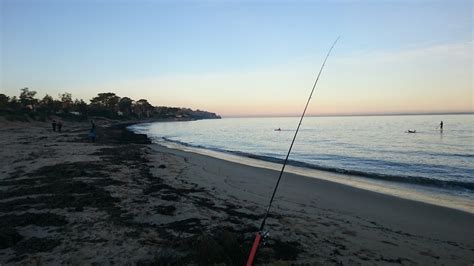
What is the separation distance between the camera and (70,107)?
8825 centimetres

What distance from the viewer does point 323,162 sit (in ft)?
70.2

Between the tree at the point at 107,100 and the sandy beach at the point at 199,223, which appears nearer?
the sandy beach at the point at 199,223

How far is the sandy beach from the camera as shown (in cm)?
482

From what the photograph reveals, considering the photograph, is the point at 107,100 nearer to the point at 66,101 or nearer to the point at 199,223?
the point at 66,101

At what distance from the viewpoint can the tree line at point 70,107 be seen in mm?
55875

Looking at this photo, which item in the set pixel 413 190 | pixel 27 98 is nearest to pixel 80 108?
pixel 27 98

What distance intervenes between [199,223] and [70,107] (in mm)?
94783

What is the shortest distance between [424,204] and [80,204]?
10.2 meters

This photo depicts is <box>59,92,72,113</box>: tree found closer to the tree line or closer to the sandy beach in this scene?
the tree line

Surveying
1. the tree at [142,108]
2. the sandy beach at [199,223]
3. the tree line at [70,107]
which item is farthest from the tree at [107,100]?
the sandy beach at [199,223]

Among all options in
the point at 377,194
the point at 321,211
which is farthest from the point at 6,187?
the point at 377,194

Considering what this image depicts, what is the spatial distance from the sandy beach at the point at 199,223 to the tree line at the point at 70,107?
4760cm

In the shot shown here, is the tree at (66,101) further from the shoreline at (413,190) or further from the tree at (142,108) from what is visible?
the shoreline at (413,190)

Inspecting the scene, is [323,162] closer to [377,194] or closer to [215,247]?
[377,194]
